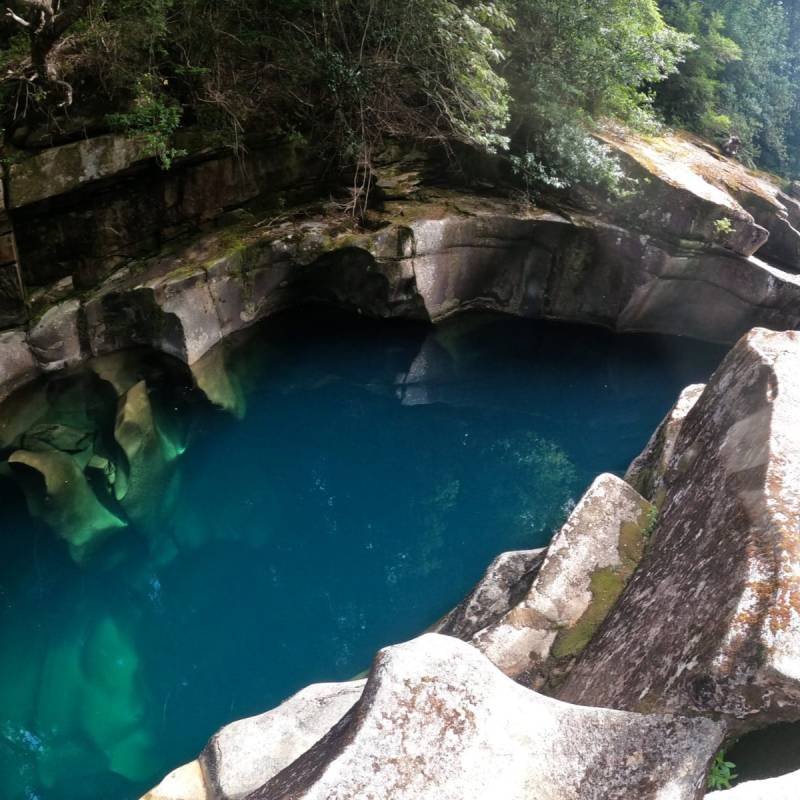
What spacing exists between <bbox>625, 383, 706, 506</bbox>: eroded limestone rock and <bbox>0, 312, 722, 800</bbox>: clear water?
166 cm

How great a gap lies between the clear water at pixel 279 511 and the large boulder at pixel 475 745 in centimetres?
302

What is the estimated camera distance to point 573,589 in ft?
12.8

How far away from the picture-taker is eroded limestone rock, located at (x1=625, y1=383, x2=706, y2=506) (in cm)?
450

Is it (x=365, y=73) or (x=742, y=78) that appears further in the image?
(x=742, y=78)

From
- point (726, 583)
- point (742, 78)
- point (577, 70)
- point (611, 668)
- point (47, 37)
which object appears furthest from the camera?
point (742, 78)

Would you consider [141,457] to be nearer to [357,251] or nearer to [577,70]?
[357,251]

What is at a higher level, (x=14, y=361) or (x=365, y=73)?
(x=365, y=73)

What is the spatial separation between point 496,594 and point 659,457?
1552 mm

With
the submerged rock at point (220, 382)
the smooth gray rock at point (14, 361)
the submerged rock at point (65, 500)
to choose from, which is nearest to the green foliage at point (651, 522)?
the submerged rock at point (65, 500)

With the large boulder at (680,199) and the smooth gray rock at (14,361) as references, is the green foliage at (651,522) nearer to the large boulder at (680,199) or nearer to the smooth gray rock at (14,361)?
the large boulder at (680,199)

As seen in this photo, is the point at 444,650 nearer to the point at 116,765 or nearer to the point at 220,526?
the point at 116,765

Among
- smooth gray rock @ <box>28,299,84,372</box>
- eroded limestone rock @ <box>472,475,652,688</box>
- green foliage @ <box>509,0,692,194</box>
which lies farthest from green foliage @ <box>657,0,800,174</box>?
Answer: smooth gray rock @ <box>28,299,84,372</box>

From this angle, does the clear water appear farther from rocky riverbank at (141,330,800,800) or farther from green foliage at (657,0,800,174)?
green foliage at (657,0,800,174)

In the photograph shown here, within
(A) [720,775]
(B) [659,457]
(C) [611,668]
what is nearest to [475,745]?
(A) [720,775]
